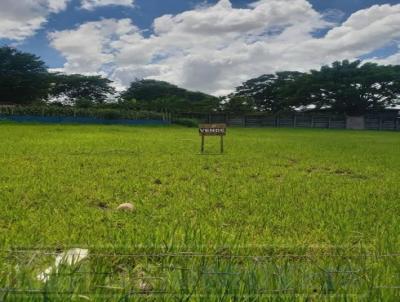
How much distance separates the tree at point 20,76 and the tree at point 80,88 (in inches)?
229

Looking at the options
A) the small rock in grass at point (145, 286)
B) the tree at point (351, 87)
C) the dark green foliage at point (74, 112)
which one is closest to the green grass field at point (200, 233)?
the small rock in grass at point (145, 286)

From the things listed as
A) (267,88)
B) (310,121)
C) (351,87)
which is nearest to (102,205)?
(310,121)

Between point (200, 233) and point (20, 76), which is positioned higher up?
point (20, 76)

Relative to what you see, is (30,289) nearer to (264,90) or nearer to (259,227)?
(259,227)

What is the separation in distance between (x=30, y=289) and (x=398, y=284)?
78.8 inches

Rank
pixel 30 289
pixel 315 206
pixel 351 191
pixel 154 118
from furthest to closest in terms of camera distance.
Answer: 1. pixel 154 118
2. pixel 351 191
3. pixel 315 206
4. pixel 30 289

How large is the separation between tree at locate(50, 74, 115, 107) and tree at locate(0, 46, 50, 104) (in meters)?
5.82

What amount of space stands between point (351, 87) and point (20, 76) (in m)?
38.6

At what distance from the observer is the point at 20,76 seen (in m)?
45.2

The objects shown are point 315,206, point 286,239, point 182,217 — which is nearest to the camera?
point 286,239

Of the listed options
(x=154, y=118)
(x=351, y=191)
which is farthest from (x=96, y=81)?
(x=351, y=191)

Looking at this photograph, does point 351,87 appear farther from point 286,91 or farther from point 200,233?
point 200,233

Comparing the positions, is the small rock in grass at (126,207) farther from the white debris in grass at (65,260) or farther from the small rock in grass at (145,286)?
the small rock in grass at (145,286)

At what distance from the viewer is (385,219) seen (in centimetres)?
390
